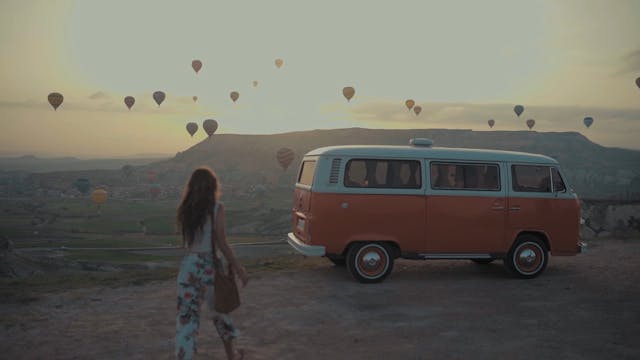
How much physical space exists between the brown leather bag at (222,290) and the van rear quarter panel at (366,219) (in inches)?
164

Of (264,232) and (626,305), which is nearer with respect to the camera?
(626,305)

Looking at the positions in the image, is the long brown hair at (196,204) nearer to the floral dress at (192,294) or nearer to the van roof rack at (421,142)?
the floral dress at (192,294)

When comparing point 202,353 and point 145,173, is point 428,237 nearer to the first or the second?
point 202,353

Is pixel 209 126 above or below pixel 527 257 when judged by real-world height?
above

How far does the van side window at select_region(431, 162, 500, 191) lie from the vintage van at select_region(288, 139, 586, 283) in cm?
2

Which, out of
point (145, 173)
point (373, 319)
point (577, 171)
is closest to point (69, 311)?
point (373, 319)

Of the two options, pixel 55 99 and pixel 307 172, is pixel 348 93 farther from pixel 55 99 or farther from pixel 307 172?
pixel 307 172

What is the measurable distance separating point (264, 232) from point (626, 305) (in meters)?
71.1

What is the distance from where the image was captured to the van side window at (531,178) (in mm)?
10430

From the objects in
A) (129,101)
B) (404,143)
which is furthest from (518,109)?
(404,143)

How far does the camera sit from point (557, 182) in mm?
10625

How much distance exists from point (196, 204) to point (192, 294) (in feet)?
2.82

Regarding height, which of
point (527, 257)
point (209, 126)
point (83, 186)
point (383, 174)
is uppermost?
point (209, 126)

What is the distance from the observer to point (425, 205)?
9.95 meters
